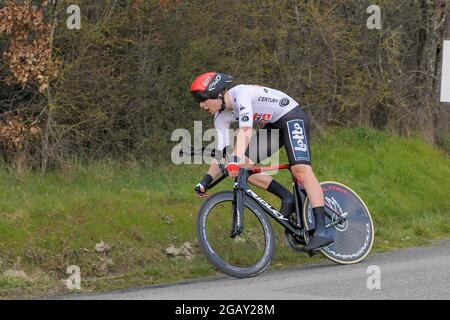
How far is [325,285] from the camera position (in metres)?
7.86

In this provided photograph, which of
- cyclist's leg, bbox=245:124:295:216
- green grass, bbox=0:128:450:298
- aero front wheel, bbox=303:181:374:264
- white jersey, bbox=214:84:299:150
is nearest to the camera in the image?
white jersey, bbox=214:84:299:150

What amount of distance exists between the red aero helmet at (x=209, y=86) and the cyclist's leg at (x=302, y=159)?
25.9 inches

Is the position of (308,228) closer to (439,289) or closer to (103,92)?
(439,289)

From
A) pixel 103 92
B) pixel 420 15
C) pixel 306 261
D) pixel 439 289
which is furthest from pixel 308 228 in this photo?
pixel 420 15

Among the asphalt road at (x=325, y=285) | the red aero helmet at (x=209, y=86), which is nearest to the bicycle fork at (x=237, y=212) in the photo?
the asphalt road at (x=325, y=285)

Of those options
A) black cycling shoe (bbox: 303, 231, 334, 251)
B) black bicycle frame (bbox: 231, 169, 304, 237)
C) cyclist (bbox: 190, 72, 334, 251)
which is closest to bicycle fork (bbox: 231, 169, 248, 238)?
black bicycle frame (bbox: 231, 169, 304, 237)

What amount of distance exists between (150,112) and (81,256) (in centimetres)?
390

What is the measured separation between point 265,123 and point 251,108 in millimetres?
482

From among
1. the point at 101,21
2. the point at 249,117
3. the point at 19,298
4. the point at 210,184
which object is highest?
the point at 101,21

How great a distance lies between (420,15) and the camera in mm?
16359

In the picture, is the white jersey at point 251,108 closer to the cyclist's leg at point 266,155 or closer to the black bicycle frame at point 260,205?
the cyclist's leg at point 266,155

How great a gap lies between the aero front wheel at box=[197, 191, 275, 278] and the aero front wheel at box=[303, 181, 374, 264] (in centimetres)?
56

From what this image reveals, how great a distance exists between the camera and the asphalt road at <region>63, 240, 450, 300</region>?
24.3ft

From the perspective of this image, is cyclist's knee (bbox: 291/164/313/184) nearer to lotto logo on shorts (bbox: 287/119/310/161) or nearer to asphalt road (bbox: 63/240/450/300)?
lotto logo on shorts (bbox: 287/119/310/161)
